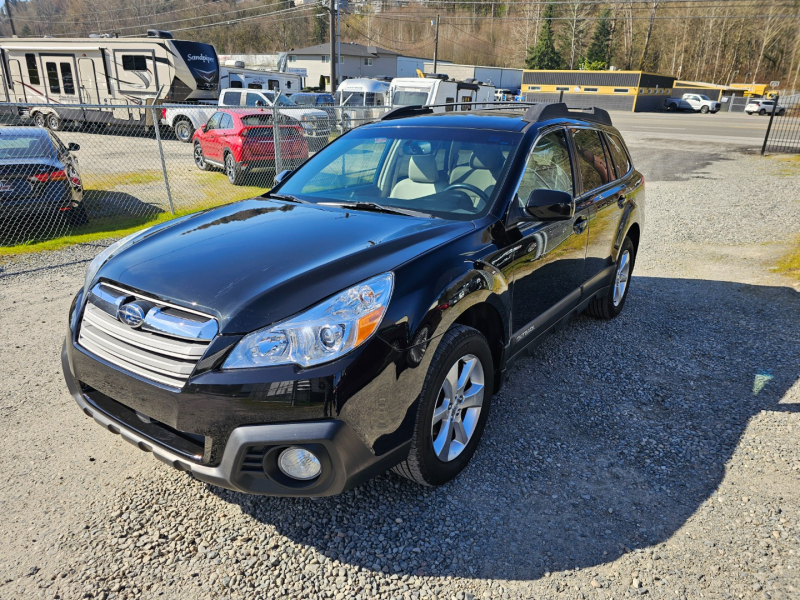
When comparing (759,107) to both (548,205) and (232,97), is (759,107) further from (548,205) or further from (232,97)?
(548,205)

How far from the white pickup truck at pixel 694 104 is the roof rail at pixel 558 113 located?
2187 inches

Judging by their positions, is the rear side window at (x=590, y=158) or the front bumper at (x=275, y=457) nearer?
the front bumper at (x=275, y=457)

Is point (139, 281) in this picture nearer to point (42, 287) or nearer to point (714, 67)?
point (42, 287)

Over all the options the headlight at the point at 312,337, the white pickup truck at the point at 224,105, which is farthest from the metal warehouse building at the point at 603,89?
the headlight at the point at 312,337

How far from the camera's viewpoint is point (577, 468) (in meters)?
3.09

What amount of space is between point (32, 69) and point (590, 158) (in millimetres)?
25548

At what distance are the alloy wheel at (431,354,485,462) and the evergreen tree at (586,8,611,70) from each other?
3476 inches

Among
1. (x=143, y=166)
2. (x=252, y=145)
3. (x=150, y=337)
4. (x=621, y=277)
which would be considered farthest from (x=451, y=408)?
(x=143, y=166)

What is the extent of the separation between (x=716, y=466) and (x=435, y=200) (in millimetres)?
2242

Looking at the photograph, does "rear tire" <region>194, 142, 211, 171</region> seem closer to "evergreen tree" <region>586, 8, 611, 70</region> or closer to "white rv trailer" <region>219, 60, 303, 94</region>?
"white rv trailer" <region>219, 60, 303, 94</region>

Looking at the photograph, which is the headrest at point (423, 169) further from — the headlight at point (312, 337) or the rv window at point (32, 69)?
the rv window at point (32, 69)

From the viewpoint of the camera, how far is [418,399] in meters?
2.46

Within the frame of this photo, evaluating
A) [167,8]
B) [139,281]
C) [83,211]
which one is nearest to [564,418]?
[139,281]

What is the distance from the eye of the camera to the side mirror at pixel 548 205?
10.2 ft
